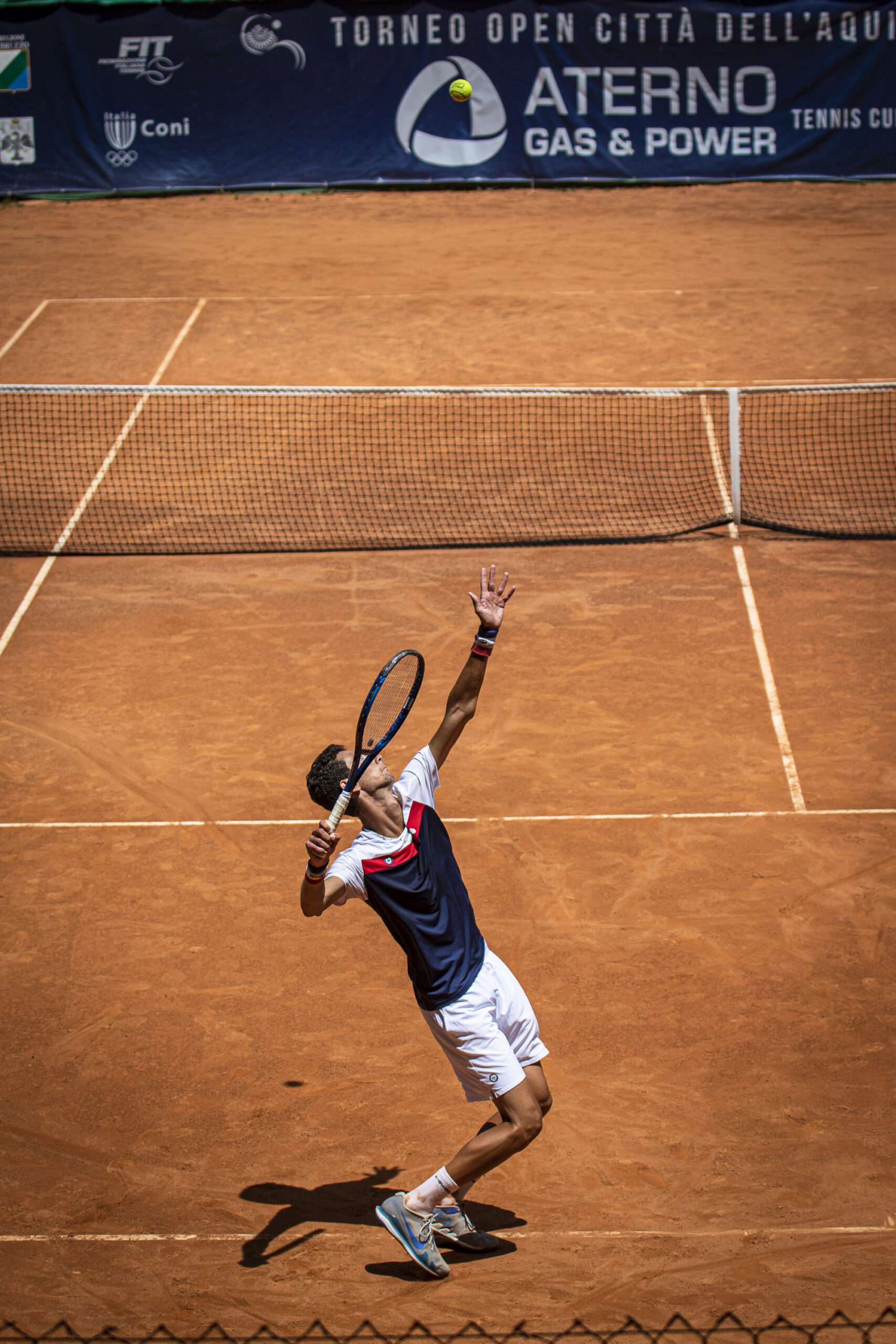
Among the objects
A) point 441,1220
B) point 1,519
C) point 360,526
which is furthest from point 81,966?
point 1,519

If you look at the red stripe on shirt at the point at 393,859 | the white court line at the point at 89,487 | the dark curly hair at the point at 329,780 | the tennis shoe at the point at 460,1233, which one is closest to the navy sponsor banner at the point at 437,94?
the white court line at the point at 89,487

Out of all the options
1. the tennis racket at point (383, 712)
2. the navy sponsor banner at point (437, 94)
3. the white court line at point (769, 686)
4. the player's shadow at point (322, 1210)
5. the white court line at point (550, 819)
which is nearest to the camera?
the tennis racket at point (383, 712)

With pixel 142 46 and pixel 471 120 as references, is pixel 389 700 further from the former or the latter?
pixel 142 46

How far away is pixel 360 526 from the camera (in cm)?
1369

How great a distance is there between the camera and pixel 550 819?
334 inches

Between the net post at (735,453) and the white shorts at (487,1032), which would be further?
the net post at (735,453)

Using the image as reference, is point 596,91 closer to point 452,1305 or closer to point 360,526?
point 360,526

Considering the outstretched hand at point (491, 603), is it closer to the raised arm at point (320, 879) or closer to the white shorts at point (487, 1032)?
the raised arm at point (320, 879)

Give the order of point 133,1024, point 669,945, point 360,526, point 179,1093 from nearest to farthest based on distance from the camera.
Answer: point 179,1093 → point 133,1024 → point 669,945 → point 360,526

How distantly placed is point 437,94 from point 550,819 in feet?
62.8

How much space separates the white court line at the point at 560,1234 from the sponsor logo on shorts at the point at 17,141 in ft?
77.1

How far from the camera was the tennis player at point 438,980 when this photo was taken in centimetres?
471

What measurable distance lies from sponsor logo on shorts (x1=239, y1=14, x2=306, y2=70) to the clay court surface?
14.7 meters

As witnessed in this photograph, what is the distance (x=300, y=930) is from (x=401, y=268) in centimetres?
1583
